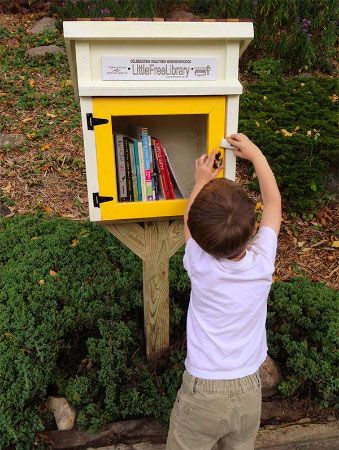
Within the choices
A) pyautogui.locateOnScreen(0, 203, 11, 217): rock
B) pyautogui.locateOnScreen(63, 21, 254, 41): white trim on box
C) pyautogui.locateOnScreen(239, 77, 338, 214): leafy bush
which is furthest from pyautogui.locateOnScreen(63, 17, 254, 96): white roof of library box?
pyautogui.locateOnScreen(0, 203, 11, 217): rock

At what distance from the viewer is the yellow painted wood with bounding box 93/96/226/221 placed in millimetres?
1819

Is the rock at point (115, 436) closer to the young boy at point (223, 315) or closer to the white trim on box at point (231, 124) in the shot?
the young boy at point (223, 315)

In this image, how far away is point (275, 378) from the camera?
2.47 meters

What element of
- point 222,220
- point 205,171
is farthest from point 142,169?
point 222,220

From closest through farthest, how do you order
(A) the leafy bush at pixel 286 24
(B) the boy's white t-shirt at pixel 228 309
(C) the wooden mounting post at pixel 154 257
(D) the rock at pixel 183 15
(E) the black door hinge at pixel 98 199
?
(B) the boy's white t-shirt at pixel 228 309, (E) the black door hinge at pixel 98 199, (C) the wooden mounting post at pixel 154 257, (A) the leafy bush at pixel 286 24, (D) the rock at pixel 183 15

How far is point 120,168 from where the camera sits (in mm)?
2033

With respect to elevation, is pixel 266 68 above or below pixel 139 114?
below

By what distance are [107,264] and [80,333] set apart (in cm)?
45

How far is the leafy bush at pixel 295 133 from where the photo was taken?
3.81 meters

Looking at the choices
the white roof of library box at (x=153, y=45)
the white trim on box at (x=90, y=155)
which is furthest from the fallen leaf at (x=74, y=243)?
the white roof of library box at (x=153, y=45)

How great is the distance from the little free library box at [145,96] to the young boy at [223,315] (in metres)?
0.39

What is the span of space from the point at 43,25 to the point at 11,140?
2.95 m

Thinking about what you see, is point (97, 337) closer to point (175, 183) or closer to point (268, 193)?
point (175, 183)

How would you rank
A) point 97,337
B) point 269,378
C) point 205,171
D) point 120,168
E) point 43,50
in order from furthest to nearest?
point 43,50, point 97,337, point 269,378, point 120,168, point 205,171
